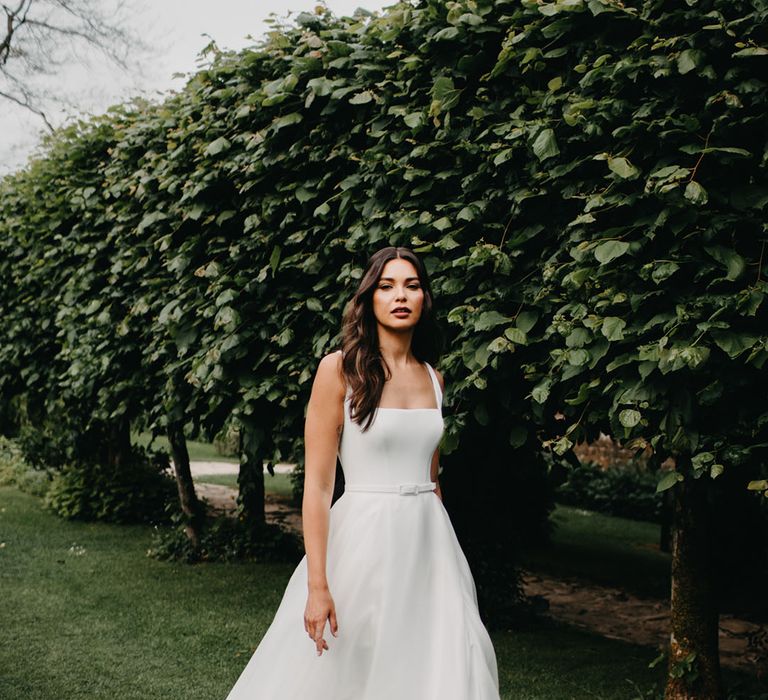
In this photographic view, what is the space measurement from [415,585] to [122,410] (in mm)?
4803

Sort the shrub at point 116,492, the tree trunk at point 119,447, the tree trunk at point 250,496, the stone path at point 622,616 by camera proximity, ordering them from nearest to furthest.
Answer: the stone path at point 622,616 → the tree trunk at point 250,496 → the shrub at point 116,492 → the tree trunk at point 119,447

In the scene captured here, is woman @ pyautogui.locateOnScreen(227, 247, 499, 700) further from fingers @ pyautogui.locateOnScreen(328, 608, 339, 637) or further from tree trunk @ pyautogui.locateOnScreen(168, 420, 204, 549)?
tree trunk @ pyautogui.locateOnScreen(168, 420, 204, 549)

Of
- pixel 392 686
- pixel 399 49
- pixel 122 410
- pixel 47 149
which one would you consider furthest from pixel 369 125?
pixel 47 149

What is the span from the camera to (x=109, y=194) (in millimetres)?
7176

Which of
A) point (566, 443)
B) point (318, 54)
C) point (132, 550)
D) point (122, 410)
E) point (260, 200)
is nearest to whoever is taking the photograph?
point (566, 443)

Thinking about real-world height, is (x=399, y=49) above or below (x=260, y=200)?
above

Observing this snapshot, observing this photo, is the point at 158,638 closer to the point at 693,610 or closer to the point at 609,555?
the point at 693,610

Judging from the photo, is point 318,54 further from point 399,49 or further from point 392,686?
point 392,686

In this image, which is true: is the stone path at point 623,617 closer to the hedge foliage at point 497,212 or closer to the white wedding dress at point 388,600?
the hedge foliage at point 497,212

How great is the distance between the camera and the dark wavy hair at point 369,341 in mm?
2908

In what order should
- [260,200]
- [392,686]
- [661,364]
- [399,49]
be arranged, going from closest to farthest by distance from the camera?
[392,686] < [661,364] < [399,49] < [260,200]

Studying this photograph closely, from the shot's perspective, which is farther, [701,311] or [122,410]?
[122,410]

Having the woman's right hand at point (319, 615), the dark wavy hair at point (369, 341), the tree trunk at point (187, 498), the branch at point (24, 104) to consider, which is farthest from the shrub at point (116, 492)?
the branch at point (24, 104)

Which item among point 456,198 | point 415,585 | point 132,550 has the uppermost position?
point 456,198
